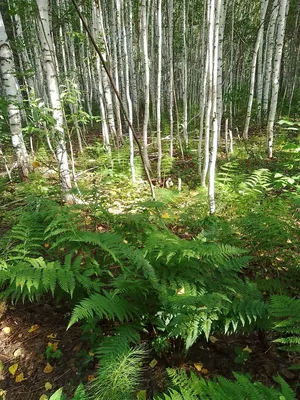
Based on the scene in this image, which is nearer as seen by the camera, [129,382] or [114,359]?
[129,382]

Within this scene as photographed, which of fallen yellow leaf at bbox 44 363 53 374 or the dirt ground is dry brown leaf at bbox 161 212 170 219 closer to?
the dirt ground

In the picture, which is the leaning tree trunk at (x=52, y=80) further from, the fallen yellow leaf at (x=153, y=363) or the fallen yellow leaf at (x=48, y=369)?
the fallen yellow leaf at (x=153, y=363)

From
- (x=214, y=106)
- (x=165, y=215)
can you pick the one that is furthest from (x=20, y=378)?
(x=214, y=106)

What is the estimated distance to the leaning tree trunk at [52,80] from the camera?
12.8ft

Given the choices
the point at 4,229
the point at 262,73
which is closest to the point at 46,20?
the point at 4,229

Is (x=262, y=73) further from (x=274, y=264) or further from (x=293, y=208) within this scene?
(x=274, y=264)

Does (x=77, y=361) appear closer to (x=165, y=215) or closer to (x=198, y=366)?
(x=198, y=366)

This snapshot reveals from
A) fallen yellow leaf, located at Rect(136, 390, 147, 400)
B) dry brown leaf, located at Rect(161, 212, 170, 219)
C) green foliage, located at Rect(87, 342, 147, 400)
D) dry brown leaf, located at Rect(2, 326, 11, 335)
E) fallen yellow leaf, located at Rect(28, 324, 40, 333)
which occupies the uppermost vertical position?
green foliage, located at Rect(87, 342, 147, 400)

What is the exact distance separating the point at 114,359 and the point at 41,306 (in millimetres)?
1348

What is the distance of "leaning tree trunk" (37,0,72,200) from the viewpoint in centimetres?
389

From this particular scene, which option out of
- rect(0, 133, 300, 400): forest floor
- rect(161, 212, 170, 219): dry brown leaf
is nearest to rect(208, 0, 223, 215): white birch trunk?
rect(161, 212, 170, 219): dry brown leaf

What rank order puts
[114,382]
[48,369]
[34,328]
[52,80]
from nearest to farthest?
[114,382] → [48,369] → [34,328] → [52,80]

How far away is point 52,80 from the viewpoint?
4109 mm

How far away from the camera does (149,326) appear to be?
2332 mm
